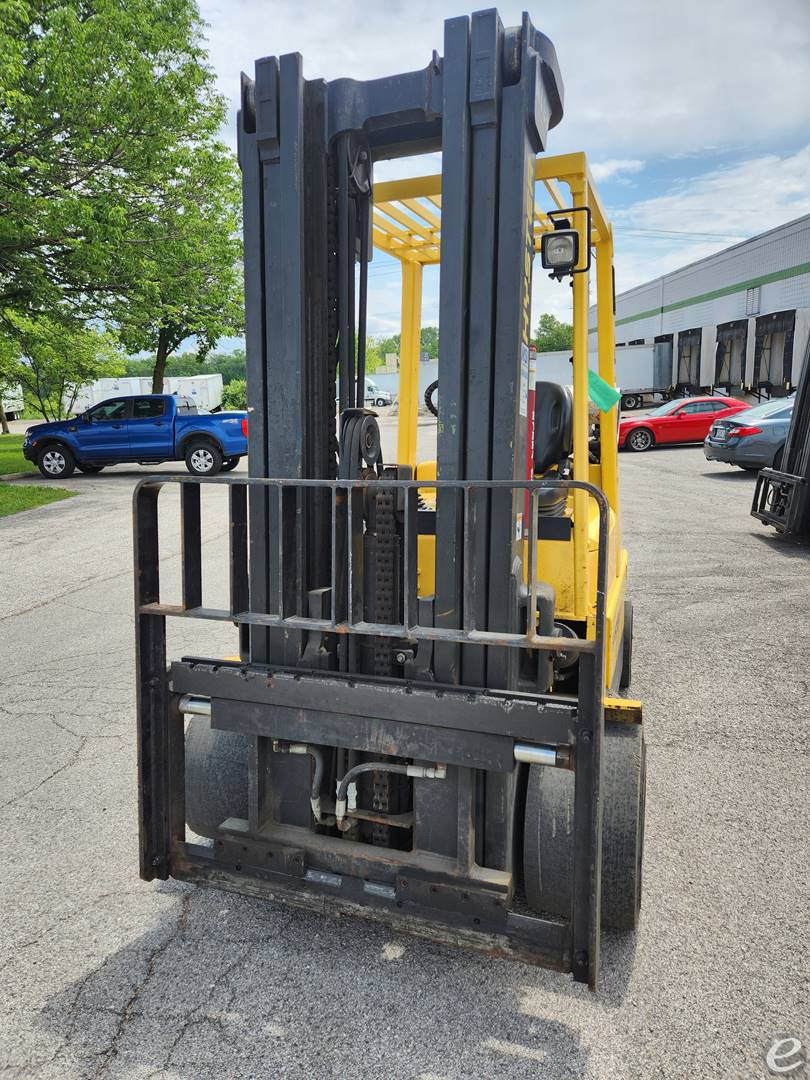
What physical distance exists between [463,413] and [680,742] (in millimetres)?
2907

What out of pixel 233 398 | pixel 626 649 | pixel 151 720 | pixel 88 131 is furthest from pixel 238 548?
pixel 233 398

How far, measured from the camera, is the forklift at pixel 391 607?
7.80 feet

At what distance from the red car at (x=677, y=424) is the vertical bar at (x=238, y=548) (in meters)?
22.3

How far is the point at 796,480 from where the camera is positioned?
33.8 ft

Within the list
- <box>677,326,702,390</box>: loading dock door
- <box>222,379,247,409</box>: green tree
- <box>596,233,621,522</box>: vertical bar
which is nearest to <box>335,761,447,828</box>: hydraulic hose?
<box>596,233,621,522</box>: vertical bar

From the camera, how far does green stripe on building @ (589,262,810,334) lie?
32.9 metres

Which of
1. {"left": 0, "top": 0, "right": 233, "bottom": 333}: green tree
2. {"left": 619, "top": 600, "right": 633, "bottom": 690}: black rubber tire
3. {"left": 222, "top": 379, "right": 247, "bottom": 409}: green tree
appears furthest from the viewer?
{"left": 222, "top": 379, "right": 247, "bottom": 409}: green tree

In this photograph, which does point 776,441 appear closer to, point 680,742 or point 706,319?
point 680,742

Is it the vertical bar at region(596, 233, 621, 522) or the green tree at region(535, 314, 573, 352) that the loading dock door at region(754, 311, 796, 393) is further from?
the green tree at region(535, 314, 573, 352)

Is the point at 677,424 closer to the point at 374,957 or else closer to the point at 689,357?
the point at 689,357

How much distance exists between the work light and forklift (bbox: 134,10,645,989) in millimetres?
14

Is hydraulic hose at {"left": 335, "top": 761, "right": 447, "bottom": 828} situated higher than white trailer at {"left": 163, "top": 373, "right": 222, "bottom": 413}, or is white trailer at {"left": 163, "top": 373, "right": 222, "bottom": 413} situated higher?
white trailer at {"left": 163, "top": 373, "right": 222, "bottom": 413}

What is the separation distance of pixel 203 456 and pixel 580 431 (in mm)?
17140

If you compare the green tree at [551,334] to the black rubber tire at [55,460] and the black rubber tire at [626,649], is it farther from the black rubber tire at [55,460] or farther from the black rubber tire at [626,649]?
the black rubber tire at [626,649]
